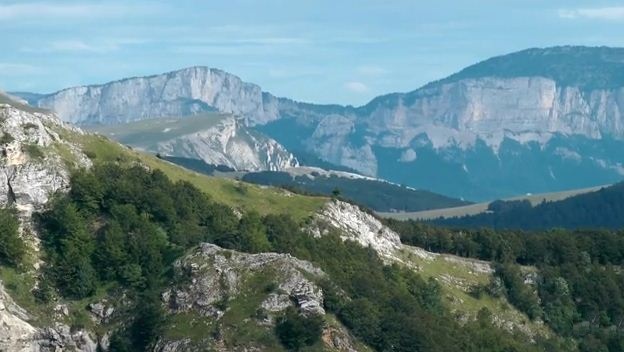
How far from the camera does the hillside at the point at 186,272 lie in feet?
409

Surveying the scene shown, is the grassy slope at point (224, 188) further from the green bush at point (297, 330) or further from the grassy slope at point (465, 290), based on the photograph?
the green bush at point (297, 330)

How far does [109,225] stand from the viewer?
140875 mm

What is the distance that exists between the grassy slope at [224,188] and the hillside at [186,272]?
0.37 metres

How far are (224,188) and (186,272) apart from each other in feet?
131

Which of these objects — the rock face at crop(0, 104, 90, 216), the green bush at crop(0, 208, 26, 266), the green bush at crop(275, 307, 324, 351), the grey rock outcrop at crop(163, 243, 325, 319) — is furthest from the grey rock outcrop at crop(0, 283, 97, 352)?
the green bush at crop(275, 307, 324, 351)

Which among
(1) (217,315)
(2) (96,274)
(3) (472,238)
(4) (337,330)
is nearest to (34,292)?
(2) (96,274)

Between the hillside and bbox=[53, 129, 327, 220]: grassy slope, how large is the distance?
1.21 feet

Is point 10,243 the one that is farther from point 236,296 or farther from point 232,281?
point 236,296

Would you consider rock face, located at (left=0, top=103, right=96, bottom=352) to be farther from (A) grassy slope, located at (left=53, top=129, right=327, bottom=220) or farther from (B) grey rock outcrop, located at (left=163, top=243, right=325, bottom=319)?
(B) grey rock outcrop, located at (left=163, top=243, right=325, bottom=319)

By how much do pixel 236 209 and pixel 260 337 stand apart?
4031 cm

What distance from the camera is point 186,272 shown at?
13112 cm

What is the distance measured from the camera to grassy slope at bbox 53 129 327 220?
155 metres

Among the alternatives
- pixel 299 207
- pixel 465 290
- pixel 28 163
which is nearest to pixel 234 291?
pixel 28 163

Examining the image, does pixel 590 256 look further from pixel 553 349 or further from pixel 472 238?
pixel 553 349
